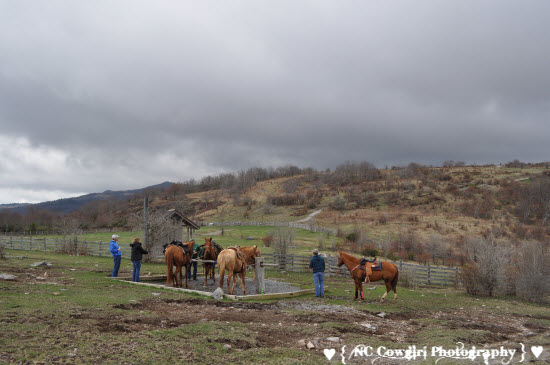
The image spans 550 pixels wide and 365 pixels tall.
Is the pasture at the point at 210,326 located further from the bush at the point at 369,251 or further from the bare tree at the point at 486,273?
the bush at the point at 369,251

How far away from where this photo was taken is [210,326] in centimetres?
788

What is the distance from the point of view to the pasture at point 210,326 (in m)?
5.92

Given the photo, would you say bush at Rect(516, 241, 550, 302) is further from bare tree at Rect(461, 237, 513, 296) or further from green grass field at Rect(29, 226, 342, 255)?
green grass field at Rect(29, 226, 342, 255)

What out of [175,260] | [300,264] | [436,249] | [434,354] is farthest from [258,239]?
[434,354]

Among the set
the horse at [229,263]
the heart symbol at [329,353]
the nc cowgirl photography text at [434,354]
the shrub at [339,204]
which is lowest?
the nc cowgirl photography text at [434,354]

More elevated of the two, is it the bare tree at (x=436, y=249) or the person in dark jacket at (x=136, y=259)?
the person in dark jacket at (x=136, y=259)

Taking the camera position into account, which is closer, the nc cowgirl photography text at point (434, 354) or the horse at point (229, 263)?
the nc cowgirl photography text at point (434, 354)

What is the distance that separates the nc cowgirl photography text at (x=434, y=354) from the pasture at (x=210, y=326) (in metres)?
0.15

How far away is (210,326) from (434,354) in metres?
4.68

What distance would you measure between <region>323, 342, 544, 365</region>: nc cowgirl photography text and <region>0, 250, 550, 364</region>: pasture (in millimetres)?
146

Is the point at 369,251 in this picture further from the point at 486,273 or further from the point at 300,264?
the point at 486,273

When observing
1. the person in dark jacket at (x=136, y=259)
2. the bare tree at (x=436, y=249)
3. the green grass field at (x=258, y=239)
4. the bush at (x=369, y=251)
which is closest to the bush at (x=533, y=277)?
the person in dark jacket at (x=136, y=259)

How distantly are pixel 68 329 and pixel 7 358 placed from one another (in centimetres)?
168

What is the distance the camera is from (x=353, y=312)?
11195 mm
